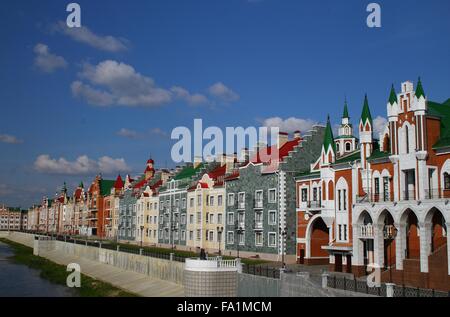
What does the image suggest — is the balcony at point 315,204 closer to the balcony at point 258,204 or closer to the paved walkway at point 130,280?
the balcony at point 258,204

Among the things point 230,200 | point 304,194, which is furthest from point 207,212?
point 304,194

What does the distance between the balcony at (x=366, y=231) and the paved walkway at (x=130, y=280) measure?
617 inches

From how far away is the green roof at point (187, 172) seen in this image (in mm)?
80356

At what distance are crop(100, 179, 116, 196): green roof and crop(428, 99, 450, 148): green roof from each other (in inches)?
3697

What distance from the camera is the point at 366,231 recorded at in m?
41.9

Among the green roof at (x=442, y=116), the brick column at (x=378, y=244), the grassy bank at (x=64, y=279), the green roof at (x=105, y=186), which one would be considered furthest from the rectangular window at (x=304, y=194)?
the green roof at (x=105, y=186)

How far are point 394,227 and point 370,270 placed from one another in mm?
4632

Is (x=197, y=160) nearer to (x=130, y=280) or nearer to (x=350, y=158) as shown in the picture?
(x=130, y=280)

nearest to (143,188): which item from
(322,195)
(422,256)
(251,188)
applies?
(251,188)

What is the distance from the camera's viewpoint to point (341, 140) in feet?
179

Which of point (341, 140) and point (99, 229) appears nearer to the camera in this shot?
point (341, 140)

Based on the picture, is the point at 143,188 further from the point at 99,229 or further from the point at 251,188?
the point at 251,188

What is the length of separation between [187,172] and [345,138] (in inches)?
1350

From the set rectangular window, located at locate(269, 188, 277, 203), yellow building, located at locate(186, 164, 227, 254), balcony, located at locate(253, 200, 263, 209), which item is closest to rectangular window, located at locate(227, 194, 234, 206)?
yellow building, located at locate(186, 164, 227, 254)
